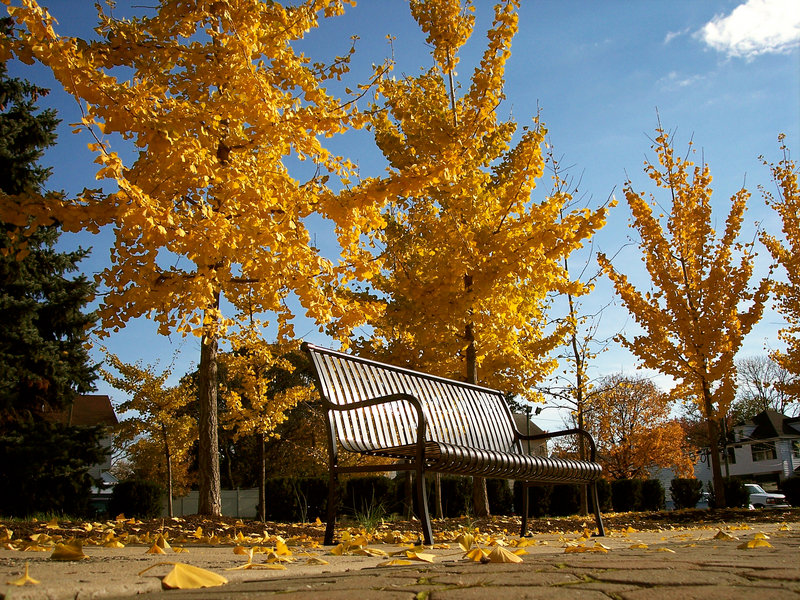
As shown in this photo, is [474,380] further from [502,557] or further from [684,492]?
[684,492]

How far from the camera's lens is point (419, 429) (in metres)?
3.14

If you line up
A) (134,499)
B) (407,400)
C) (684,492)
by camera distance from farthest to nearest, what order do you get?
(684,492) < (134,499) < (407,400)

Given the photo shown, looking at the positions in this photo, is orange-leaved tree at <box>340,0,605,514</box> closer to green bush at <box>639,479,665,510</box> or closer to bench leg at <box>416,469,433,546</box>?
bench leg at <box>416,469,433,546</box>

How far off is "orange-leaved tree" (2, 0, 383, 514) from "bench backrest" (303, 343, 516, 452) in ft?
3.64

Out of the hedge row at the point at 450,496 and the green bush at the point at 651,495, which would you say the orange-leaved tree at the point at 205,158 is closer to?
the hedge row at the point at 450,496

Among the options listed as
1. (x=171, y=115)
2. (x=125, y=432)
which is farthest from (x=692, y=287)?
(x=125, y=432)

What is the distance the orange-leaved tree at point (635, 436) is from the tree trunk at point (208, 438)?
19.1 meters

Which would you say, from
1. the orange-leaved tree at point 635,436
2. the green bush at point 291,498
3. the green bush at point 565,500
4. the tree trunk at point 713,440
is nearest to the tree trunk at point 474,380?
the tree trunk at point 713,440

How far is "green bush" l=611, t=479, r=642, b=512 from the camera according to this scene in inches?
632

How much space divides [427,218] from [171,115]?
16.2ft

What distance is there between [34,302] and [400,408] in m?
12.5

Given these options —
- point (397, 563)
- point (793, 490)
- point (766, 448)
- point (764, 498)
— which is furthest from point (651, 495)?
point (766, 448)

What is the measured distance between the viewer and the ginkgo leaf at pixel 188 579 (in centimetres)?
150

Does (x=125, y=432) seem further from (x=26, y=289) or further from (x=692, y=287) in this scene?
(x=692, y=287)
